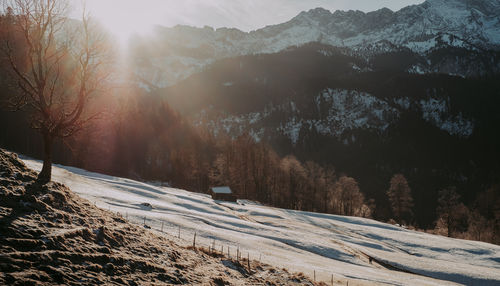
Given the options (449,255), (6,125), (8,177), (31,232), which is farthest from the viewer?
(6,125)

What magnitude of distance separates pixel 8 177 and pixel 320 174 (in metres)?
105

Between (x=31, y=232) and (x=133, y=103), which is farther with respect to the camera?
(x=133, y=103)

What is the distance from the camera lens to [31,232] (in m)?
8.23

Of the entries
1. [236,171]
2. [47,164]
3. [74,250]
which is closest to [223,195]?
[236,171]

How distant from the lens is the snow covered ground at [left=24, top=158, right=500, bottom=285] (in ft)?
77.7

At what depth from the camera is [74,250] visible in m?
8.57

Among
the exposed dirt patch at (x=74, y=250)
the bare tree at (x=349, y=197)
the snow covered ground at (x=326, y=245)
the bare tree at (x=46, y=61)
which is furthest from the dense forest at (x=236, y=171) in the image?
the exposed dirt patch at (x=74, y=250)

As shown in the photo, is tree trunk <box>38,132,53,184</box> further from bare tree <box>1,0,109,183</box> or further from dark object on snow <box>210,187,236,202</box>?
dark object on snow <box>210,187,236,202</box>

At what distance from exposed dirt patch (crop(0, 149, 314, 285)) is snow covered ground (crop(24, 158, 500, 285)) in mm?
7521

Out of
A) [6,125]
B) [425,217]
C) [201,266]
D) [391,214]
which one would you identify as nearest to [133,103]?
[6,125]

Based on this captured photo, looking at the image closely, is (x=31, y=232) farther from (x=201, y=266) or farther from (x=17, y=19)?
(x=17, y=19)

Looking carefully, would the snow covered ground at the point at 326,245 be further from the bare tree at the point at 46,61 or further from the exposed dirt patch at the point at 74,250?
the bare tree at the point at 46,61

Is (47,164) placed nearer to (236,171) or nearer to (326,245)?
(326,245)

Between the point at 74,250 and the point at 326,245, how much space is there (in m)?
31.8
